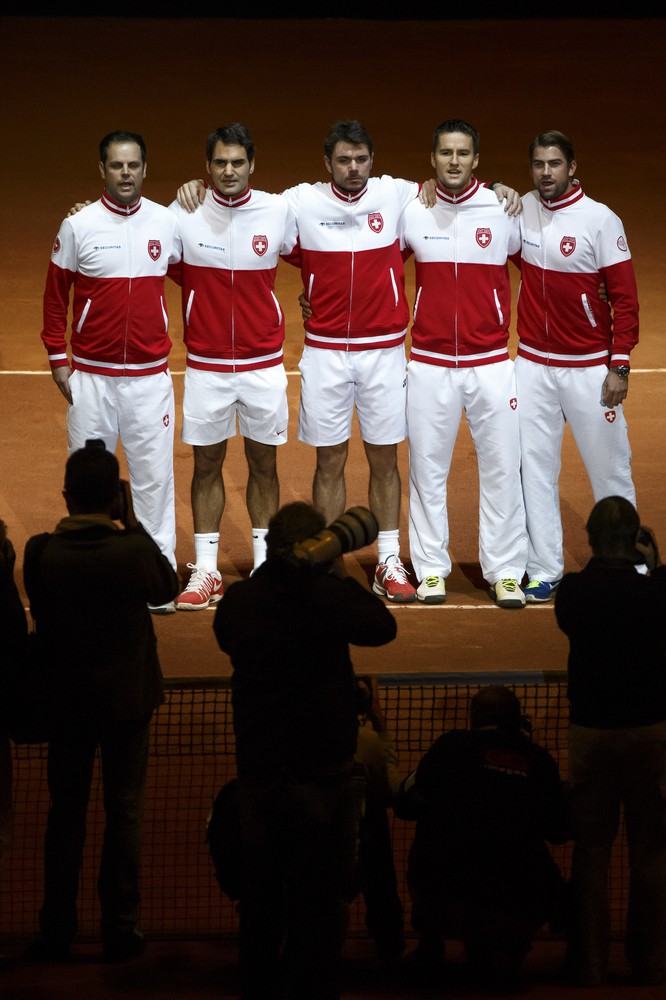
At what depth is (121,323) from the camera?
9438 mm

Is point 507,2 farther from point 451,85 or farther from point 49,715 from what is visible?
point 49,715

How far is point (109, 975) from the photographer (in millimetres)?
6016

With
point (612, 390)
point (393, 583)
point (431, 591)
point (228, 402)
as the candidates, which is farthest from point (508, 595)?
point (228, 402)

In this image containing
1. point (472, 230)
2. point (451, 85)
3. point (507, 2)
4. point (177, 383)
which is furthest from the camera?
point (507, 2)

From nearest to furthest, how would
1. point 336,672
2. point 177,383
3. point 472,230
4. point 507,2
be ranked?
point 336,672 → point 472,230 → point 177,383 → point 507,2

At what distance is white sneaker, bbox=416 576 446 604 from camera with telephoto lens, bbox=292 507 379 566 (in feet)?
13.0

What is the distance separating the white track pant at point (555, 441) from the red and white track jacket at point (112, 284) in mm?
2421

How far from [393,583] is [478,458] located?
99cm

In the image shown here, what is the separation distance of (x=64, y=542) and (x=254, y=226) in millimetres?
3975

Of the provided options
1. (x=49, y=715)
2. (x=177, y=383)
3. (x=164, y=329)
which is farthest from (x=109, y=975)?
(x=177, y=383)

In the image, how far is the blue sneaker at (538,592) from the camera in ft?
32.4

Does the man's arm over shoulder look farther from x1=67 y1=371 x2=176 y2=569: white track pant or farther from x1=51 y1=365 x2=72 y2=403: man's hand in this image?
x1=51 y1=365 x2=72 y2=403: man's hand

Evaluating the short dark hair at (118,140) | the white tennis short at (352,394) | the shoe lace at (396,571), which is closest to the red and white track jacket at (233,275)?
the white tennis short at (352,394)

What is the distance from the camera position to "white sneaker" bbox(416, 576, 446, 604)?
9.81m
